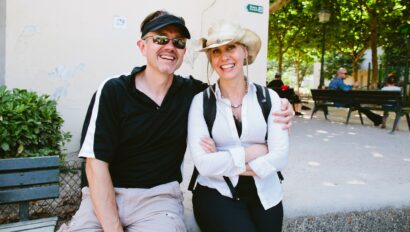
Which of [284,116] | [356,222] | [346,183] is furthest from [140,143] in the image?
[346,183]

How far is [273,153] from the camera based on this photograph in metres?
2.42

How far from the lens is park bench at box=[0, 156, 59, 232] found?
2586 millimetres

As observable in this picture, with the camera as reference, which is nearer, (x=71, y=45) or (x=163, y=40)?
(x=163, y=40)

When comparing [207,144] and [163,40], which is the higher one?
[163,40]

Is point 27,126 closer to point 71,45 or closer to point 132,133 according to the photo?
point 132,133

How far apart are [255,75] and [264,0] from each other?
4.93ft

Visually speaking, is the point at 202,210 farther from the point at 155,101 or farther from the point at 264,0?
the point at 264,0

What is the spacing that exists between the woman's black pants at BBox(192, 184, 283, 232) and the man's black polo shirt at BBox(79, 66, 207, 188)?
1.04 ft

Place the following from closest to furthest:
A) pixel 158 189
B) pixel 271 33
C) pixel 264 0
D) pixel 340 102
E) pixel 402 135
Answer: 1. pixel 158 189
2. pixel 264 0
3. pixel 402 135
4. pixel 340 102
5. pixel 271 33

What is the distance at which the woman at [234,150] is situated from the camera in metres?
2.36

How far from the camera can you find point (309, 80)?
63.7 meters

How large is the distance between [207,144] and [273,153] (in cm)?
45

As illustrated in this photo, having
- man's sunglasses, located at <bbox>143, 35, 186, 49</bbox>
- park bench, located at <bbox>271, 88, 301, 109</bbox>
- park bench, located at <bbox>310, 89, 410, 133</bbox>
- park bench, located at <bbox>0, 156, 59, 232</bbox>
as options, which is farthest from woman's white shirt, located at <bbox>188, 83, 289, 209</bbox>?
park bench, located at <bbox>271, 88, 301, 109</bbox>

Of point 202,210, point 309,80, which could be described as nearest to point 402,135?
point 202,210
